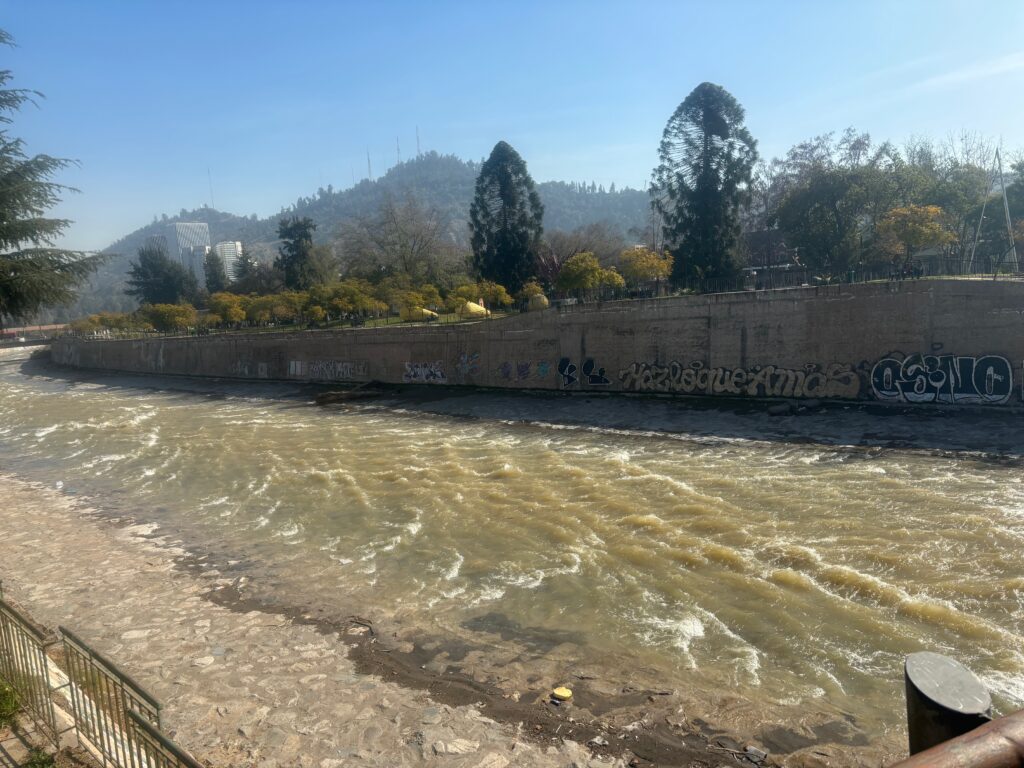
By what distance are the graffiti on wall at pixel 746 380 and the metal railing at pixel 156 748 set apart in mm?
23363

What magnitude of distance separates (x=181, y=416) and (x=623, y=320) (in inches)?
904

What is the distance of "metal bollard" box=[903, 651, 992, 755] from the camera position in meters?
2.61

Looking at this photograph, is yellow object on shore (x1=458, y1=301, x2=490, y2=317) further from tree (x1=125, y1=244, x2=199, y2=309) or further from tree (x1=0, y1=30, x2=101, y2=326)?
tree (x1=125, y1=244, x2=199, y2=309)

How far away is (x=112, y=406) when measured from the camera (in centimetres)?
4047

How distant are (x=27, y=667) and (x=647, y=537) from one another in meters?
9.70

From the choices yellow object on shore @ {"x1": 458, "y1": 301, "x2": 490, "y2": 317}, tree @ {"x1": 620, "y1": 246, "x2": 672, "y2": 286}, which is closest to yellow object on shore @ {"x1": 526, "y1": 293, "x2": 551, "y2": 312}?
yellow object on shore @ {"x1": 458, "y1": 301, "x2": 490, "y2": 317}

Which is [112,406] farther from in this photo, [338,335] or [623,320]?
[623,320]

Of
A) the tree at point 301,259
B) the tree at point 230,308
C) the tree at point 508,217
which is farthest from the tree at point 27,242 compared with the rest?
the tree at point 301,259

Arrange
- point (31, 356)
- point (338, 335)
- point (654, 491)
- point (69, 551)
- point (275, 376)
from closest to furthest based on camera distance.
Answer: point (69, 551), point (654, 491), point (338, 335), point (275, 376), point (31, 356)

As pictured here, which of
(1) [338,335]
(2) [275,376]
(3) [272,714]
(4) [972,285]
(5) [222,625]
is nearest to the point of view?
(3) [272,714]

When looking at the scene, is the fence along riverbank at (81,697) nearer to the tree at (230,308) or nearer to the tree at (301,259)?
the tree at (230,308)

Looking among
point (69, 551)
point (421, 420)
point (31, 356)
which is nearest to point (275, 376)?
point (421, 420)

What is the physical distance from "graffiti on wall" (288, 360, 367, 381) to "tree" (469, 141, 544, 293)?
589 inches

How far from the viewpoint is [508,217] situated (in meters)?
51.9
